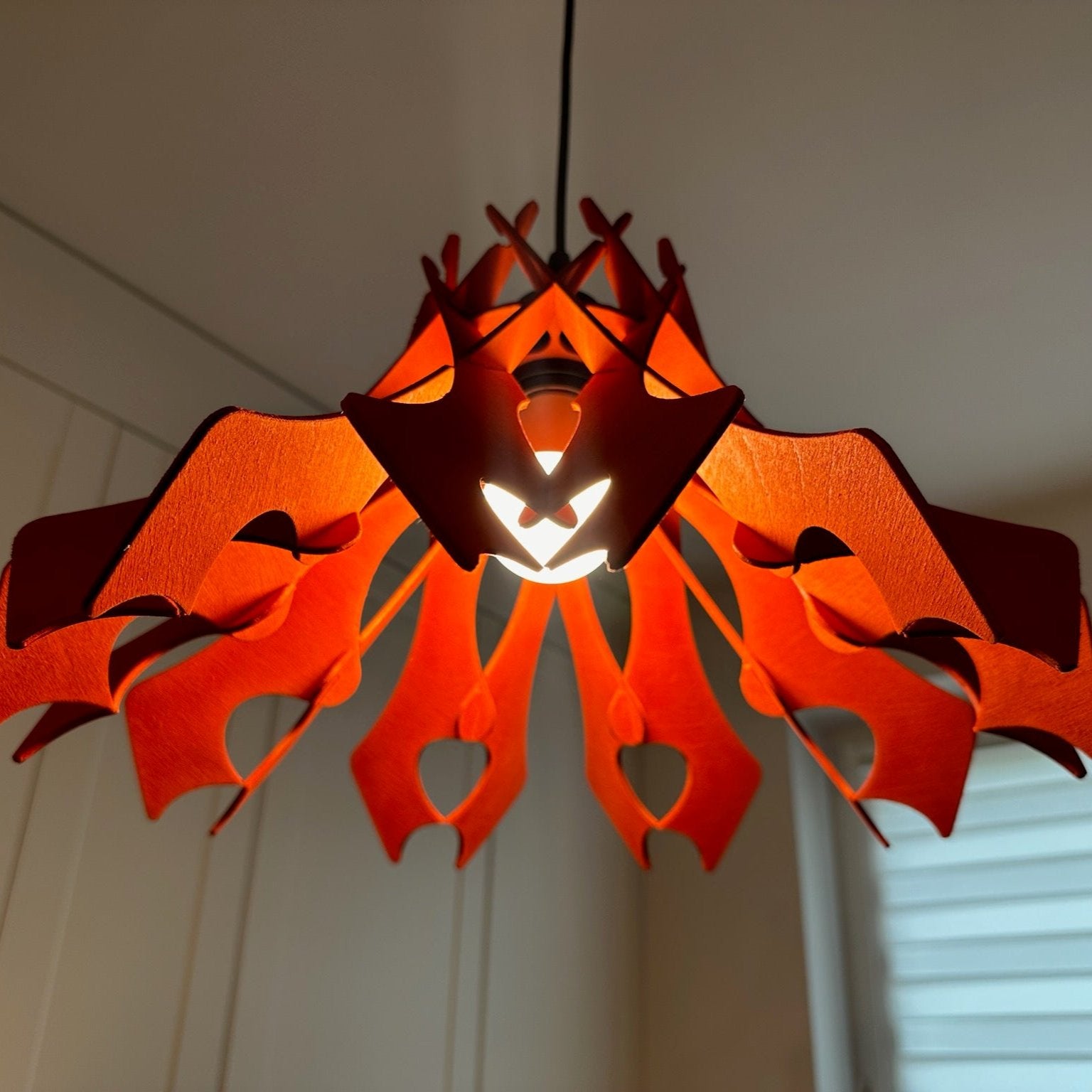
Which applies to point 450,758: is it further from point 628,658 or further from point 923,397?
point 628,658

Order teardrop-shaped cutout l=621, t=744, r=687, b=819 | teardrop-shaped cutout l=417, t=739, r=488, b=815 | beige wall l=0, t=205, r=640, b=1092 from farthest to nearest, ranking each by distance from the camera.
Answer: teardrop-shaped cutout l=621, t=744, r=687, b=819 → teardrop-shaped cutout l=417, t=739, r=488, b=815 → beige wall l=0, t=205, r=640, b=1092

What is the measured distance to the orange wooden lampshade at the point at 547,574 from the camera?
597mm

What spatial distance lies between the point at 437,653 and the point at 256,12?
846 millimetres

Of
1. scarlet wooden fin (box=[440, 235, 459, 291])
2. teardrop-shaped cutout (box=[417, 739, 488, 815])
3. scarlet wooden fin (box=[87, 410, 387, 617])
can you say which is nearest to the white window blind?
teardrop-shaped cutout (box=[417, 739, 488, 815])

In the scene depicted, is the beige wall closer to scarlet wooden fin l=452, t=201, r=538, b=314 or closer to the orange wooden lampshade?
the orange wooden lampshade

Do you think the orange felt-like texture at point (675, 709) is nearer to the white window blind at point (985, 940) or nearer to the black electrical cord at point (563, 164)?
the black electrical cord at point (563, 164)

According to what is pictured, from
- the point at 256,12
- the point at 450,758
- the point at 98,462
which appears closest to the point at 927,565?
the point at 256,12

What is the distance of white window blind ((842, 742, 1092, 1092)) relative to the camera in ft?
7.21

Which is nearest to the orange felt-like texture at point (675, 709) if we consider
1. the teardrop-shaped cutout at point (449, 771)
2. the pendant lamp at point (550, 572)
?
the pendant lamp at point (550, 572)

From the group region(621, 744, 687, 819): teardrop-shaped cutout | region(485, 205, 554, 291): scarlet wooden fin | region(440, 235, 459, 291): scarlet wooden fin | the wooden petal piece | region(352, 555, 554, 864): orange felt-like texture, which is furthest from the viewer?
region(621, 744, 687, 819): teardrop-shaped cutout

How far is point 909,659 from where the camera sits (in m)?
2.55

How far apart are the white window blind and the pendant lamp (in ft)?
5.09

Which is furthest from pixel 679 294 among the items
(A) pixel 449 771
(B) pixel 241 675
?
(A) pixel 449 771

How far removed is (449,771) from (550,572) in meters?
1.51
